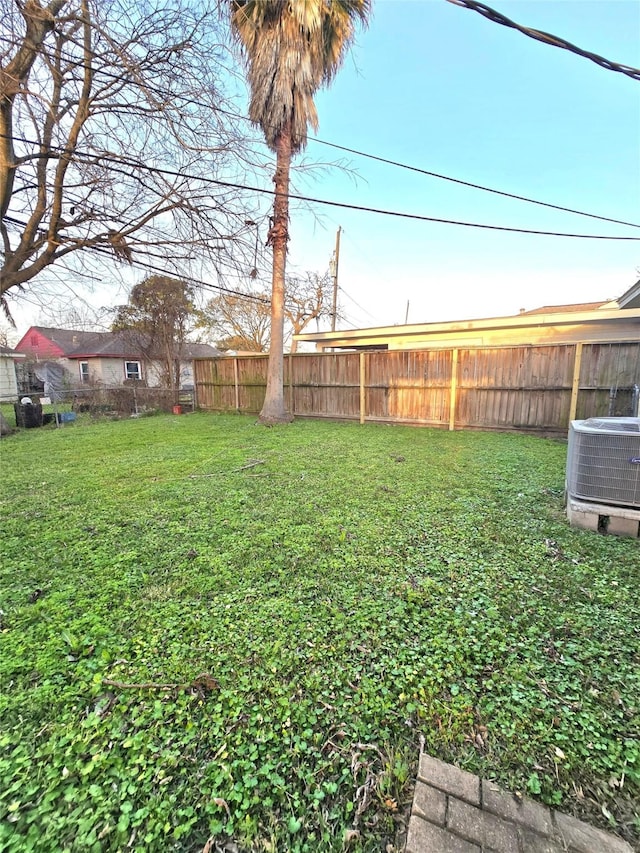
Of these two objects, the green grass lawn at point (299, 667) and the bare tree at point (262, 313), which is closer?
the green grass lawn at point (299, 667)

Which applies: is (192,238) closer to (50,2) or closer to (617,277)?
(50,2)

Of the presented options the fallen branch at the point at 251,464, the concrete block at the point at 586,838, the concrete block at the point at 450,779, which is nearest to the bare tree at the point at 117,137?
the fallen branch at the point at 251,464

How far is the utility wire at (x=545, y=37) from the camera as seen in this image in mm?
2211

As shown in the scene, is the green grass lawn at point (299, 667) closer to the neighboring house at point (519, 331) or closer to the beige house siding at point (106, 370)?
the neighboring house at point (519, 331)

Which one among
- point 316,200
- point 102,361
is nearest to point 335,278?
point 102,361

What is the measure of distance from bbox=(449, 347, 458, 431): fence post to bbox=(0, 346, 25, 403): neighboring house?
53.6 feet

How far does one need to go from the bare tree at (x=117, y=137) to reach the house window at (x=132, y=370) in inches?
571

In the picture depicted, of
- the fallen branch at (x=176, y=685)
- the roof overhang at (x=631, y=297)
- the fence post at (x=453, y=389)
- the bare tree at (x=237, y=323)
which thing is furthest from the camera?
Answer: the bare tree at (x=237, y=323)

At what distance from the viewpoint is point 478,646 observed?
68.4 inches

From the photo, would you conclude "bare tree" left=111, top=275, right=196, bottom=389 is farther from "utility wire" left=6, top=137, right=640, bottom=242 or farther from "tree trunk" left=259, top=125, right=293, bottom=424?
"utility wire" left=6, top=137, right=640, bottom=242

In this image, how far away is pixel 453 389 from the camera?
7.80 m

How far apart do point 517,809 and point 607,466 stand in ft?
8.22

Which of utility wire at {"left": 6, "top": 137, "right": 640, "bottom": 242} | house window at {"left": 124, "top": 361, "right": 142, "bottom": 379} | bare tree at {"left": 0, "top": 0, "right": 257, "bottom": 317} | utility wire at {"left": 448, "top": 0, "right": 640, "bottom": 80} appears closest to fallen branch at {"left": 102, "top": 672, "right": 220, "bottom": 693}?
utility wire at {"left": 448, "top": 0, "right": 640, "bottom": 80}

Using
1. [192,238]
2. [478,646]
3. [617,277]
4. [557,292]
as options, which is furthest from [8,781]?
[557,292]
